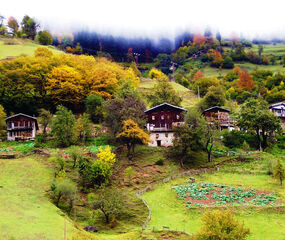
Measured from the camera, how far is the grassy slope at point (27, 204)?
2906 cm

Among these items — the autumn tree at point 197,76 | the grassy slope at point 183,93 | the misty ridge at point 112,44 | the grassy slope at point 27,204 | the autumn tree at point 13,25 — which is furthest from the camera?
the autumn tree at point 13,25

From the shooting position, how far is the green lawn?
3191 centimetres

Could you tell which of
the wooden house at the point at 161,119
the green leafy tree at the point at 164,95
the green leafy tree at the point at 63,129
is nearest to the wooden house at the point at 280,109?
the green leafy tree at the point at 164,95

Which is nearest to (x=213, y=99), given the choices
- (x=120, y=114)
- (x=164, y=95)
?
(x=164, y=95)

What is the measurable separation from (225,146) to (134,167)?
68.4 ft

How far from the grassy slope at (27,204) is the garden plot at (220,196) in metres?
15.5

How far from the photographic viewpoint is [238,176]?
158 ft

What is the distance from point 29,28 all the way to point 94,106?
104 m

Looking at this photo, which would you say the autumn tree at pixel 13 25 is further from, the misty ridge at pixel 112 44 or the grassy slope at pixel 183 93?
the grassy slope at pixel 183 93

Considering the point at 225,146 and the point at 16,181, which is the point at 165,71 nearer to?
the point at 225,146

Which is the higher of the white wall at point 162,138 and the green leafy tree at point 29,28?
the green leafy tree at point 29,28

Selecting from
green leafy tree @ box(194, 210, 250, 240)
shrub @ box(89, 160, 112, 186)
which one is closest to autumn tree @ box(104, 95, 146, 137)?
shrub @ box(89, 160, 112, 186)

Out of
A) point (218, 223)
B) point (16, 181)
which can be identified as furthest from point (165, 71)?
point (218, 223)

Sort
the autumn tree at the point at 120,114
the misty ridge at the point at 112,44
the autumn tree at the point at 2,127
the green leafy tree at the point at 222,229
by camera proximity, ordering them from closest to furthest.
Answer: the green leafy tree at the point at 222,229 < the autumn tree at the point at 120,114 < the autumn tree at the point at 2,127 < the misty ridge at the point at 112,44
